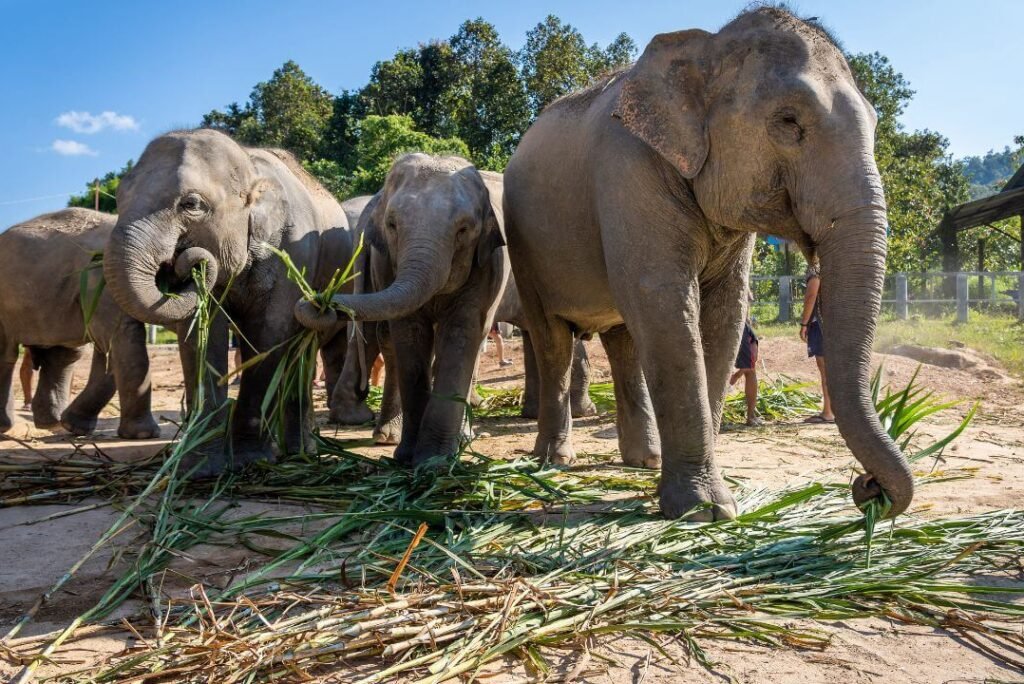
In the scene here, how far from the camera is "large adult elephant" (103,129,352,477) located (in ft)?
15.1

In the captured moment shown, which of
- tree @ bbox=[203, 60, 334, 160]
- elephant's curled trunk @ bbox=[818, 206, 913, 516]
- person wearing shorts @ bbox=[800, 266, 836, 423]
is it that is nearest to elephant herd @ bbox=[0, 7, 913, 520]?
elephant's curled trunk @ bbox=[818, 206, 913, 516]

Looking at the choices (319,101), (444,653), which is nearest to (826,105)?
(444,653)

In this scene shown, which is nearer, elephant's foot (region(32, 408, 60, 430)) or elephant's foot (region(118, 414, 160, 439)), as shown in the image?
elephant's foot (region(118, 414, 160, 439))

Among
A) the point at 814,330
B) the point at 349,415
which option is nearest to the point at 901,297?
the point at 814,330

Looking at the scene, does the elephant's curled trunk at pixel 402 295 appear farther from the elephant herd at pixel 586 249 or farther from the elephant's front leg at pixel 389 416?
the elephant's front leg at pixel 389 416

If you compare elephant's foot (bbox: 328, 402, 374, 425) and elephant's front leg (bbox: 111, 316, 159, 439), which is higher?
elephant's front leg (bbox: 111, 316, 159, 439)

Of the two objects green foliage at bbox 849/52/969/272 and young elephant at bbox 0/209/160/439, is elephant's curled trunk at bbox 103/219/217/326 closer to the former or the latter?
young elephant at bbox 0/209/160/439

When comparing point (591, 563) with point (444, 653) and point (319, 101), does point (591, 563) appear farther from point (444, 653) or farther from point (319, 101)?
point (319, 101)

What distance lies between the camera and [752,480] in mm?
5293

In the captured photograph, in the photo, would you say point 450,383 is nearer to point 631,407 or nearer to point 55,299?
point 631,407

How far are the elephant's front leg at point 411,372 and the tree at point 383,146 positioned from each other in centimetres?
1644

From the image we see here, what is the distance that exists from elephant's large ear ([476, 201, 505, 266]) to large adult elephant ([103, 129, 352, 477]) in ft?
3.54

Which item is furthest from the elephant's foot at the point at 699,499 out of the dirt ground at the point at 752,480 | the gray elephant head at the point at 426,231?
the gray elephant head at the point at 426,231

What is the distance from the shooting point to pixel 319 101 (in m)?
34.3
